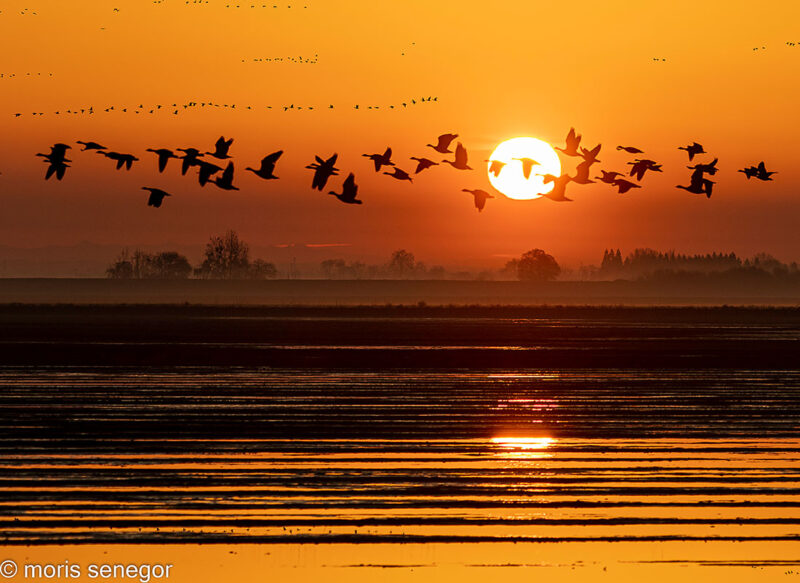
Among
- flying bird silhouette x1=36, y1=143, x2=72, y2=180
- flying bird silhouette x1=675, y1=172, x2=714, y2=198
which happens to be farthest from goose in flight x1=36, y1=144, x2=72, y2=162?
flying bird silhouette x1=675, y1=172, x2=714, y2=198

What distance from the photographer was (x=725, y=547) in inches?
630

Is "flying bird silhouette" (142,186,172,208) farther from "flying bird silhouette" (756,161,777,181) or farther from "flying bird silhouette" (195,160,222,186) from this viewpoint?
Result: "flying bird silhouette" (756,161,777,181)

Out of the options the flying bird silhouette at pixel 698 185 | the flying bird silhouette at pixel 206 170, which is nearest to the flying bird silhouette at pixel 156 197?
the flying bird silhouette at pixel 206 170

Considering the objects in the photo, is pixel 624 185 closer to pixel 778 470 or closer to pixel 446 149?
pixel 446 149

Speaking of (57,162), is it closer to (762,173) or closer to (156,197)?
(156,197)

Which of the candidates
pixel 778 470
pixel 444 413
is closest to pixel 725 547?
pixel 778 470

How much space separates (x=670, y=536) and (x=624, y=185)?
9450 millimetres

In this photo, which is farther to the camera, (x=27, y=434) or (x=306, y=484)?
(x=27, y=434)
